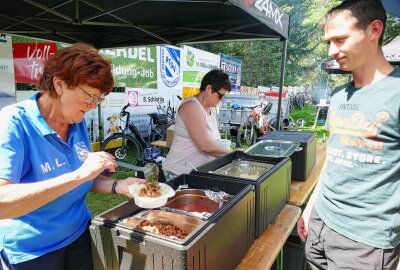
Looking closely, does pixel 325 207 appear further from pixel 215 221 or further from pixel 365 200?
pixel 215 221

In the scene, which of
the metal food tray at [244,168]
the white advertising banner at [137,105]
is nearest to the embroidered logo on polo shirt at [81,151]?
the metal food tray at [244,168]

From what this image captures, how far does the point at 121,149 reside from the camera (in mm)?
6734

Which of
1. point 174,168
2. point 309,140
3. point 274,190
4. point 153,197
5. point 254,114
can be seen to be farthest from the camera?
point 254,114

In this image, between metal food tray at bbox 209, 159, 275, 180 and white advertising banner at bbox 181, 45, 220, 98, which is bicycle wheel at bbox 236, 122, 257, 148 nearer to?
white advertising banner at bbox 181, 45, 220, 98

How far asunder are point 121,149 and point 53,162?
5.69m

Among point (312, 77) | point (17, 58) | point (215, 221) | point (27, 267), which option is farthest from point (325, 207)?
point (312, 77)

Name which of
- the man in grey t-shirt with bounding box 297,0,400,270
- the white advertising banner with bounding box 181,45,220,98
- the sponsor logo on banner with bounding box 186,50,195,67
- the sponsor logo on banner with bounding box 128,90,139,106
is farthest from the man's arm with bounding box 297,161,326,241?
the sponsor logo on banner with bounding box 186,50,195,67

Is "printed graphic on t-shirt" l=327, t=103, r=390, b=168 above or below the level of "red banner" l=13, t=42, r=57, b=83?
below

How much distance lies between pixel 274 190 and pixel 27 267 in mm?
1371

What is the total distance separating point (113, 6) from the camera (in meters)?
3.14

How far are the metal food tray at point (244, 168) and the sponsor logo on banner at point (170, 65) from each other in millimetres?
7364

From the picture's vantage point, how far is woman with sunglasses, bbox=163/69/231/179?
7.80 feet

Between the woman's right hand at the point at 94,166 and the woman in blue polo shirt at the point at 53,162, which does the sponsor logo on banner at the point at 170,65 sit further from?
the woman's right hand at the point at 94,166

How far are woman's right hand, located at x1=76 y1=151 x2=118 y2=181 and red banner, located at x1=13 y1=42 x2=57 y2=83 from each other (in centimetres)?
528
